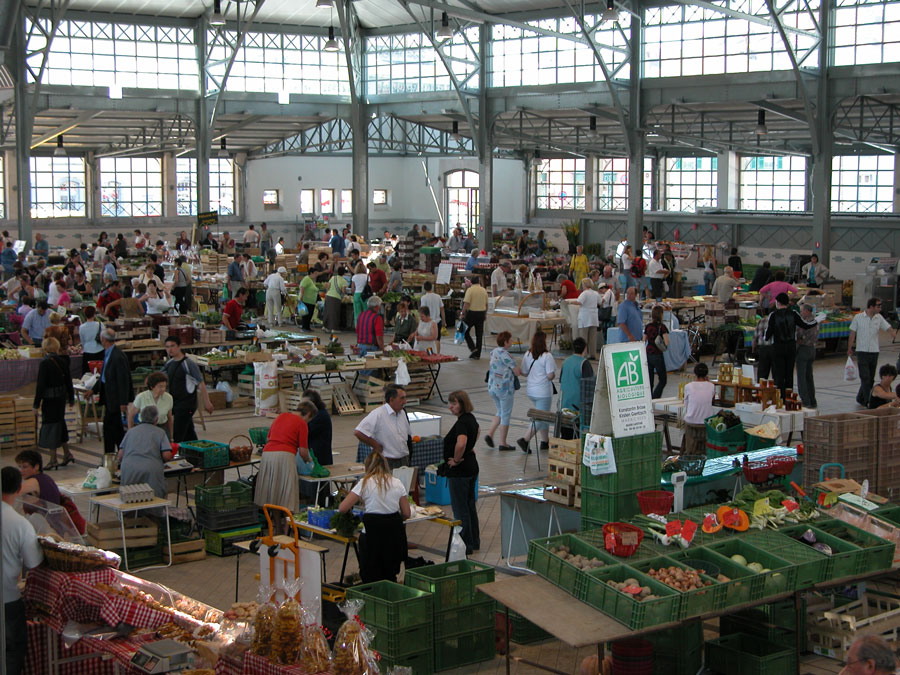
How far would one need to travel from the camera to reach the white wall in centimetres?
3956

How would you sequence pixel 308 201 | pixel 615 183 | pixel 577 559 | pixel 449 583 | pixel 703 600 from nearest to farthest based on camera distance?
pixel 703 600 → pixel 577 559 → pixel 449 583 → pixel 615 183 → pixel 308 201

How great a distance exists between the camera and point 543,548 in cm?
598

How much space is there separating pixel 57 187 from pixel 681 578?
3361 cm

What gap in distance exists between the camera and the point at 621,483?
693 centimetres

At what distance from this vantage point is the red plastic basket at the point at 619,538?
613 centimetres

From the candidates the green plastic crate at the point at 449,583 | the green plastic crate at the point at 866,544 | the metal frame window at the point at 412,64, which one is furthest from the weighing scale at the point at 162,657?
the metal frame window at the point at 412,64

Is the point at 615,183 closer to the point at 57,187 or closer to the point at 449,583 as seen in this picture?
the point at 57,187

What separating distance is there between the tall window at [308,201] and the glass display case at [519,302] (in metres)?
21.8

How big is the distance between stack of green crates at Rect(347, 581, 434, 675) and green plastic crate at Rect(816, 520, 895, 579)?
7.48ft

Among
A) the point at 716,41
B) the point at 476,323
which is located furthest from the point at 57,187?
the point at 476,323

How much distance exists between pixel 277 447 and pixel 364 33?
88.3 ft

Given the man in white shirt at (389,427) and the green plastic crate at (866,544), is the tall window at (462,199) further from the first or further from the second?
the green plastic crate at (866,544)

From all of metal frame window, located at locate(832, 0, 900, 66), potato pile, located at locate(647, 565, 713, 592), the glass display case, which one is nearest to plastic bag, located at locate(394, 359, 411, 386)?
the glass display case

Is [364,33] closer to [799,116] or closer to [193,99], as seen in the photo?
[193,99]
